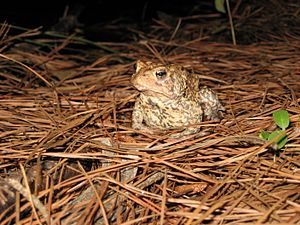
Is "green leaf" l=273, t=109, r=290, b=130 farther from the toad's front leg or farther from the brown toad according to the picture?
the toad's front leg

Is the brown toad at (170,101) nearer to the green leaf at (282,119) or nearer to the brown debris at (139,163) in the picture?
the brown debris at (139,163)

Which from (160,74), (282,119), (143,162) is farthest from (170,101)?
(282,119)

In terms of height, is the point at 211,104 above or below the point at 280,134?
above

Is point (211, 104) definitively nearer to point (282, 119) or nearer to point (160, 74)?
point (160, 74)

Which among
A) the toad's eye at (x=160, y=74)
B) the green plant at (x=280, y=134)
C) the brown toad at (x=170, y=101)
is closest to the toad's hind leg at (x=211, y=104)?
the brown toad at (x=170, y=101)

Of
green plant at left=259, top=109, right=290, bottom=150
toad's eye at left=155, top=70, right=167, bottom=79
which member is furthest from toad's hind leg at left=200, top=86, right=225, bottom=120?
green plant at left=259, top=109, right=290, bottom=150

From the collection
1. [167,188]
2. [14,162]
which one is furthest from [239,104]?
[14,162]
